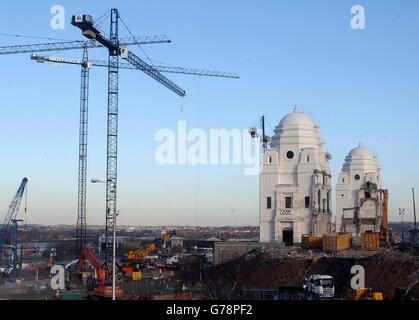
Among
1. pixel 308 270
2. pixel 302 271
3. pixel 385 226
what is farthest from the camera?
pixel 385 226

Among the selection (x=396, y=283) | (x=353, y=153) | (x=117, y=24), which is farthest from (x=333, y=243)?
(x=117, y=24)

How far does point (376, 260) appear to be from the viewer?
36188 millimetres

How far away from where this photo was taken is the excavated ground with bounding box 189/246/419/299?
33062 millimetres

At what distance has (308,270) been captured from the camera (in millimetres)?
37406

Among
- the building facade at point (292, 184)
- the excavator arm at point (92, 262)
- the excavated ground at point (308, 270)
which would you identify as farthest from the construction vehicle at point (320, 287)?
the building facade at point (292, 184)

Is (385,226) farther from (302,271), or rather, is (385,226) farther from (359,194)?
(302,271)

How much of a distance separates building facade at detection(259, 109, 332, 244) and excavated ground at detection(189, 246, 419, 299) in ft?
11.1

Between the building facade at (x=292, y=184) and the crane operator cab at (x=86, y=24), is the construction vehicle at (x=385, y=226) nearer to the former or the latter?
the building facade at (x=292, y=184)

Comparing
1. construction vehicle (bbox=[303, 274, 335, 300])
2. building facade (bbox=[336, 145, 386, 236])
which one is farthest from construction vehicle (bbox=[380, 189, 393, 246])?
construction vehicle (bbox=[303, 274, 335, 300])

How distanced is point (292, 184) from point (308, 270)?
31.2ft

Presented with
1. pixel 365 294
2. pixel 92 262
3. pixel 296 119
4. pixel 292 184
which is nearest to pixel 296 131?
Answer: pixel 296 119

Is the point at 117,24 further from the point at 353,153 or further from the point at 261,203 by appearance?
the point at 353,153

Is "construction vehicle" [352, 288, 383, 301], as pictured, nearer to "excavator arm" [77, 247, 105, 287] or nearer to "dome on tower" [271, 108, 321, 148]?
"excavator arm" [77, 247, 105, 287]
